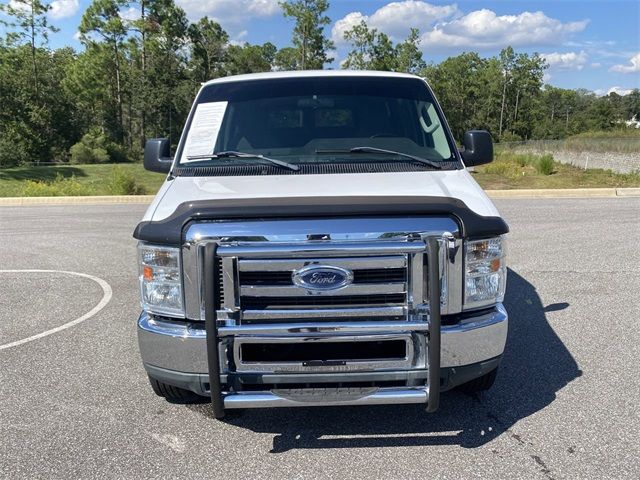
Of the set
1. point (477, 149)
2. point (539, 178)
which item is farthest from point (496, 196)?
point (477, 149)

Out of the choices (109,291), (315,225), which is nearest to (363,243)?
(315,225)

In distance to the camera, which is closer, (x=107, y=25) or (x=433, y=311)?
(x=433, y=311)

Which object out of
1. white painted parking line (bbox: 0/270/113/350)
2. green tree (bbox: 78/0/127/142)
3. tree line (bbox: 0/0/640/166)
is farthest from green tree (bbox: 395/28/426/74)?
white painted parking line (bbox: 0/270/113/350)

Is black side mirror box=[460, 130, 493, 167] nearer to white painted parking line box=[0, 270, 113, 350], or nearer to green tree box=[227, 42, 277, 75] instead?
white painted parking line box=[0, 270, 113, 350]

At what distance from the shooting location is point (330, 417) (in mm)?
3553

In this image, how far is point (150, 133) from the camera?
58.7m

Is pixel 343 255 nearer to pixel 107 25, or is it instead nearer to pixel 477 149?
pixel 477 149

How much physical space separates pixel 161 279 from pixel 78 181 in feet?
82.3

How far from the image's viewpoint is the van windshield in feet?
13.2

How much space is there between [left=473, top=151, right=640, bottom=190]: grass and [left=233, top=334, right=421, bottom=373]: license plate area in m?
14.1

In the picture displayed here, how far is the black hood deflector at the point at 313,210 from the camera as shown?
2.84 m

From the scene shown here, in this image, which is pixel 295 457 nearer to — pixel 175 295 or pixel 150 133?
pixel 175 295

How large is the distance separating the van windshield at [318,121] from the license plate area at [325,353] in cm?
138

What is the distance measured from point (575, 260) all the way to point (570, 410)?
4.57 meters
